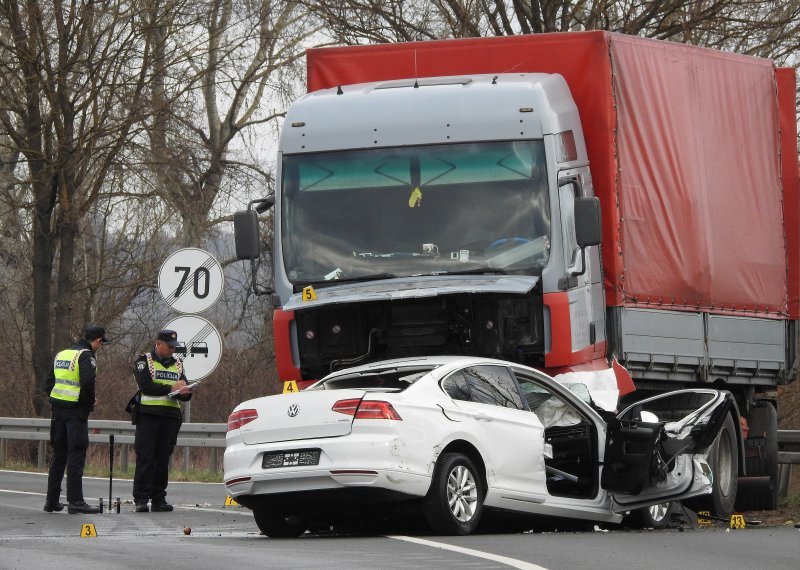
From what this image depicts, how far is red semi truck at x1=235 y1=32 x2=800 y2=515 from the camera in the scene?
584 inches

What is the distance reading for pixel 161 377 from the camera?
1619 centimetres

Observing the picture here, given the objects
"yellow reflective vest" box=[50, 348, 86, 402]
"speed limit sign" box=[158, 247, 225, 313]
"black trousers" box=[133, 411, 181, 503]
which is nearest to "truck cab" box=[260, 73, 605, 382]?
"black trousers" box=[133, 411, 181, 503]

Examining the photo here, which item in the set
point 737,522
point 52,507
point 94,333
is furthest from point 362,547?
point 94,333

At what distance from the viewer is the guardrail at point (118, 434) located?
2323cm

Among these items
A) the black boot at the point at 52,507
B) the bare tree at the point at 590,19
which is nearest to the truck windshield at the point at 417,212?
the black boot at the point at 52,507

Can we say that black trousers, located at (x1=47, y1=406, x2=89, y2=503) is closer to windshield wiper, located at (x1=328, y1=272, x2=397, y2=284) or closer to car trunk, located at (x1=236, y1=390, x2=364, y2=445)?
windshield wiper, located at (x1=328, y1=272, x2=397, y2=284)

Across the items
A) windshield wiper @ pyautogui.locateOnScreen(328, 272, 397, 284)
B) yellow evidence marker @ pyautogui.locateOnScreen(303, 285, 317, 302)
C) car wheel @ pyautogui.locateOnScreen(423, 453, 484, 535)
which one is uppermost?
windshield wiper @ pyautogui.locateOnScreen(328, 272, 397, 284)

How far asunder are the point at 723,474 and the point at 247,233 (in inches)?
195

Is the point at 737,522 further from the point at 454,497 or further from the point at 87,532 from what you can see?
the point at 87,532

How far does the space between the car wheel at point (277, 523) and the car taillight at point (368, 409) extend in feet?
3.89

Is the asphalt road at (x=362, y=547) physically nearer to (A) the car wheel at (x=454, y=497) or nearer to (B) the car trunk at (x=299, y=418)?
(A) the car wheel at (x=454, y=497)

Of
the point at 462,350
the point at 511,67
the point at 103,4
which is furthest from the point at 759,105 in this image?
the point at 103,4

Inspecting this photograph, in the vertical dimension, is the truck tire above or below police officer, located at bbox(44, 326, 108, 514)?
below

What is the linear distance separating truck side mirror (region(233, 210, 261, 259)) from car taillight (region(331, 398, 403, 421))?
3.69 metres
